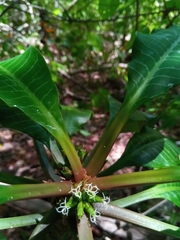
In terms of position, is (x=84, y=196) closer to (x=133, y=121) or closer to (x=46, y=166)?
(x=46, y=166)

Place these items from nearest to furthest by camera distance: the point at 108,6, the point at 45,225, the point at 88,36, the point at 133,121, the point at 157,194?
1. the point at 45,225
2. the point at 157,194
3. the point at 133,121
4. the point at 108,6
5. the point at 88,36

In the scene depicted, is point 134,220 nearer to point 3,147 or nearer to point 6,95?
point 6,95

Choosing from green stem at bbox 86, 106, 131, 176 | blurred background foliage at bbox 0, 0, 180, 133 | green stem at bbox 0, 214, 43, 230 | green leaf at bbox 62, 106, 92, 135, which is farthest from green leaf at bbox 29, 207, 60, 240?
blurred background foliage at bbox 0, 0, 180, 133

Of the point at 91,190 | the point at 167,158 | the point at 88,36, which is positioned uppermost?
the point at 88,36

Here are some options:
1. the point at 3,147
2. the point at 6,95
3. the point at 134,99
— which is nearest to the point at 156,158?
the point at 134,99

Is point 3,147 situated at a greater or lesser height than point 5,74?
greater

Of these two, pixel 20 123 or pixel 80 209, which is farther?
pixel 20 123

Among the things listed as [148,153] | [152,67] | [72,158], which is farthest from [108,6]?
[72,158]
